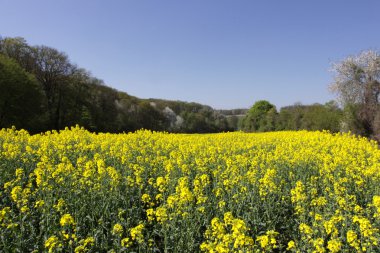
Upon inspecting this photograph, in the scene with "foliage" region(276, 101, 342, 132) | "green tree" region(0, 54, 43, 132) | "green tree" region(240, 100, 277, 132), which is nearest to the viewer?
"green tree" region(0, 54, 43, 132)

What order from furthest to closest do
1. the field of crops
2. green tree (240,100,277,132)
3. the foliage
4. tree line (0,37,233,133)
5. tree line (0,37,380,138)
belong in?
green tree (240,100,277,132) < the foliage < tree line (0,37,233,133) < tree line (0,37,380,138) < the field of crops

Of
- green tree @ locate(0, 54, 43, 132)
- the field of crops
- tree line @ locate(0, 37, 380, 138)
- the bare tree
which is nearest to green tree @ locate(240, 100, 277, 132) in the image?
tree line @ locate(0, 37, 380, 138)

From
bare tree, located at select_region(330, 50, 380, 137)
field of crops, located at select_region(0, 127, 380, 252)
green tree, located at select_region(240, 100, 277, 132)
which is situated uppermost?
bare tree, located at select_region(330, 50, 380, 137)

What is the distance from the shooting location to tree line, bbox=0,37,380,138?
89.4 feet

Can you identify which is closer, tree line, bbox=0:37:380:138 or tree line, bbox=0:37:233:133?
tree line, bbox=0:37:380:138

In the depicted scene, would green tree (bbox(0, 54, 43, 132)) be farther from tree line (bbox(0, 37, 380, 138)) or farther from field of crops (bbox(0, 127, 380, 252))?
field of crops (bbox(0, 127, 380, 252))

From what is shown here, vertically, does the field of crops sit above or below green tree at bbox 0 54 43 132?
below

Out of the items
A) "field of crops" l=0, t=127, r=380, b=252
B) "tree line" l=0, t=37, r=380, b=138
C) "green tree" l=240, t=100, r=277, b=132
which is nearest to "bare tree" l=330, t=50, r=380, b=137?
"tree line" l=0, t=37, r=380, b=138

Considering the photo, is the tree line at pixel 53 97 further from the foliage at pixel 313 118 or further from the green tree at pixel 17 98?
the foliage at pixel 313 118

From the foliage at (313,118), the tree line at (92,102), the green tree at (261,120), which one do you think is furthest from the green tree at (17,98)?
the green tree at (261,120)

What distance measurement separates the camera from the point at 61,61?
39.3 metres

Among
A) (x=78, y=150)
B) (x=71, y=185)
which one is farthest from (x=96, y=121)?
(x=71, y=185)

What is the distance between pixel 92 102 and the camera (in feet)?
142

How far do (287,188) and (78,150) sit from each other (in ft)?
20.6
